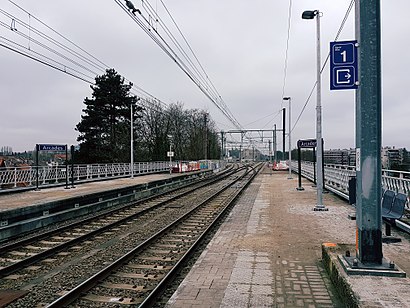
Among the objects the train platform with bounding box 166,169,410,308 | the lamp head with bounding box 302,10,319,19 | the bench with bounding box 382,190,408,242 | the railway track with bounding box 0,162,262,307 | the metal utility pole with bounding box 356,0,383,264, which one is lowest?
the railway track with bounding box 0,162,262,307

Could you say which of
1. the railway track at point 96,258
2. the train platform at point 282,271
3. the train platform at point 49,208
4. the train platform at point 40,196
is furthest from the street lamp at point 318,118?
Answer: the train platform at point 40,196

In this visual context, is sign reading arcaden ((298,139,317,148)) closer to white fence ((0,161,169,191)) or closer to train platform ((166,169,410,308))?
train platform ((166,169,410,308))

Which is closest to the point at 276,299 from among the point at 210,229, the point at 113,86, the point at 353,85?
the point at 353,85

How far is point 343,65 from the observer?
5.40 meters

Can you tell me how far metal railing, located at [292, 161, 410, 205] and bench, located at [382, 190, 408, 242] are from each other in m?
0.71

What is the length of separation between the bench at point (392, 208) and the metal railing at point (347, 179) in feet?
2.34

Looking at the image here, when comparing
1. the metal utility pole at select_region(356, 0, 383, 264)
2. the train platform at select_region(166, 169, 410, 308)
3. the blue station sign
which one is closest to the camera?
the train platform at select_region(166, 169, 410, 308)

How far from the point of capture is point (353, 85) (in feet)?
17.3

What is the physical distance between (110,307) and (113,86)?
44.7 meters

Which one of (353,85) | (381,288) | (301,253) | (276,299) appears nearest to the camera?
(381,288)

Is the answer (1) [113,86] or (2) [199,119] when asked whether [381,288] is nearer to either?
(1) [113,86]

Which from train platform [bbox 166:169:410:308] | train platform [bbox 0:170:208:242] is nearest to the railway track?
train platform [bbox 166:169:410:308]

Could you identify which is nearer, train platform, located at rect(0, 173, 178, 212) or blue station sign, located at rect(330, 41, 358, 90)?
blue station sign, located at rect(330, 41, 358, 90)

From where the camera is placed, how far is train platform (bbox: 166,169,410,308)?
4.26 meters
